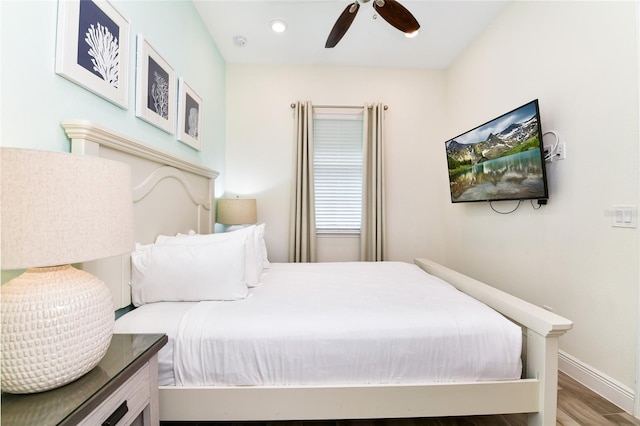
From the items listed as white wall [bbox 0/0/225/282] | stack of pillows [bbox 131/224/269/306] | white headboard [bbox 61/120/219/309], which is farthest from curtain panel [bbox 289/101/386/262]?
stack of pillows [bbox 131/224/269/306]

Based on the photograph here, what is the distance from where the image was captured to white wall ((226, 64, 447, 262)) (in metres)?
3.36

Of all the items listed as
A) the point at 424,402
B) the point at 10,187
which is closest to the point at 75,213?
the point at 10,187

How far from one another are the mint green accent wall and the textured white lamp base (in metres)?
0.55

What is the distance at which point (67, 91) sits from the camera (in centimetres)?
116

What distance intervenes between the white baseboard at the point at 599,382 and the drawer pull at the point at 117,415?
2.40 meters

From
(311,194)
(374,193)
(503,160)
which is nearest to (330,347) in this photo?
(503,160)

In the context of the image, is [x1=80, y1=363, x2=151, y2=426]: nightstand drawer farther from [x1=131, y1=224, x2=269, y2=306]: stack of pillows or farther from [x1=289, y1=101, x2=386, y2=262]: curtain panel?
[x1=289, y1=101, x2=386, y2=262]: curtain panel

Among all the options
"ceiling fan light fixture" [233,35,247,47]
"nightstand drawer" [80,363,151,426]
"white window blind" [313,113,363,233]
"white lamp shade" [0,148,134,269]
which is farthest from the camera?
"white window blind" [313,113,363,233]

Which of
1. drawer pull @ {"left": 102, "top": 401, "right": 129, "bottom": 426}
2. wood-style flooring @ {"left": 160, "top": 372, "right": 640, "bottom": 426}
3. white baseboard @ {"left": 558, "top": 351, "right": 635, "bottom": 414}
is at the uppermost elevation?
drawer pull @ {"left": 102, "top": 401, "right": 129, "bottom": 426}

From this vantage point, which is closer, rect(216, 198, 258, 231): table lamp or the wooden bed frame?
the wooden bed frame

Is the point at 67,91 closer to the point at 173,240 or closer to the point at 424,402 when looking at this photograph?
the point at 173,240

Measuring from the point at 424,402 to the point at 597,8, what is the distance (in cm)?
246

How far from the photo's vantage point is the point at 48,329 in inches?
27.9

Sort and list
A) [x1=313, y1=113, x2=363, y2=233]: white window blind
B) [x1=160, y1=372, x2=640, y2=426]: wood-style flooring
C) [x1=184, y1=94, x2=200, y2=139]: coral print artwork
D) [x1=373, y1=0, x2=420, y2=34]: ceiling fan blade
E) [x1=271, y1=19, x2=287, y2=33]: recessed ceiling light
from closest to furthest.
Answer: [x1=160, y1=372, x2=640, y2=426]: wood-style flooring
[x1=373, y1=0, x2=420, y2=34]: ceiling fan blade
[x1=184, y1=94, x2=200, y2=139]: coral print artwork
[x1=271, y1=19, x2=287, y2=33]: recessed ceiling light
[x1=313, y1=113, x2=363, y2=233]: white window blind
